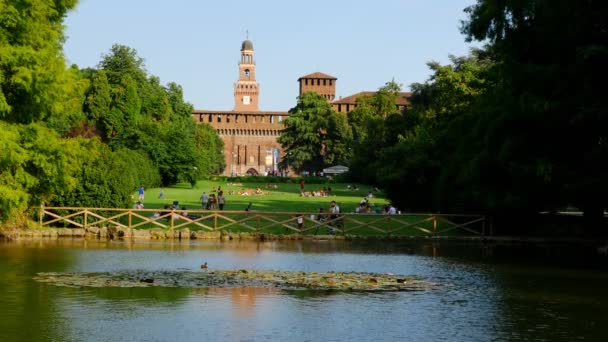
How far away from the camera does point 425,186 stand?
35219 mm

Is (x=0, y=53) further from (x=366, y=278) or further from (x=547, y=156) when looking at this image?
(x=547, y=156)

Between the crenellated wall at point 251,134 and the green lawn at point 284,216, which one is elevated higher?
the crenellated wall at point 251,134

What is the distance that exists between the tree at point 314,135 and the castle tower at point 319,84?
34524 mm

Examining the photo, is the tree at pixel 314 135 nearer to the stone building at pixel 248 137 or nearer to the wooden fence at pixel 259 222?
the stone building at pixel 248 137

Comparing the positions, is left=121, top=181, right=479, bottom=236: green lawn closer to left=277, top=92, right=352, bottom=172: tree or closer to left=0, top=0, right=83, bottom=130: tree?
left=0, top=0, right=83, bottom=130: tree

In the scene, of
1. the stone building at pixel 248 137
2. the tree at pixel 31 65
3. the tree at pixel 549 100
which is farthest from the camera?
the stone building at pixel 248 137

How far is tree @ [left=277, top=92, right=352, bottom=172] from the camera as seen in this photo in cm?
8719

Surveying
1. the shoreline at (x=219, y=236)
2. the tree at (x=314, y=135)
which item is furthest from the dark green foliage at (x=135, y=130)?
the shoreline at (x=219, y=236)

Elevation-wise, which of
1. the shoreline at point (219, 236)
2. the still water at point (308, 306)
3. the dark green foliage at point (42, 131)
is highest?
the dark green foliage at point (42, 131)

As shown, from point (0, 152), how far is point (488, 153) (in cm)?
1341

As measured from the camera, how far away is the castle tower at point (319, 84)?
125m

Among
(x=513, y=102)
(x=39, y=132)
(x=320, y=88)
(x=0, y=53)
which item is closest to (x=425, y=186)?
(x=513, y=102)

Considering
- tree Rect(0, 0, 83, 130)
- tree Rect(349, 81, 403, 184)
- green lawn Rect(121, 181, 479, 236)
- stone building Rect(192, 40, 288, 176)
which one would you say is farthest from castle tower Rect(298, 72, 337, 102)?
tree Rect(0, 0, 83, 130)

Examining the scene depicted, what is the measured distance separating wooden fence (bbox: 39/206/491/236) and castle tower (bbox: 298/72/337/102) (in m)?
94.2
